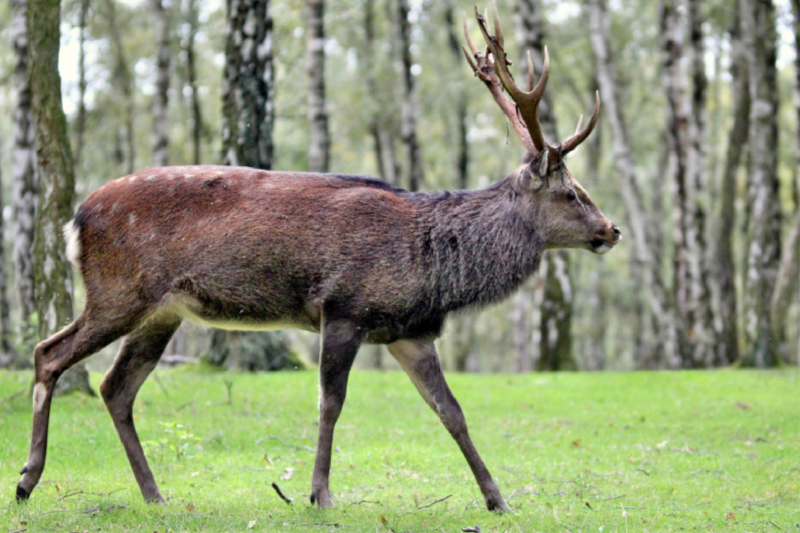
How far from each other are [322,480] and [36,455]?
1927 mm

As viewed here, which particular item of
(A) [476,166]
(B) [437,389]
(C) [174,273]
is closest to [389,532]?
(B) [437,389]

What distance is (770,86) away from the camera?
17531mm

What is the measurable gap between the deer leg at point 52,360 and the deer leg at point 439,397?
1983 mm

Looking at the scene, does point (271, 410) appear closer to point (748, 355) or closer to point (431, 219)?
point (431, 219)

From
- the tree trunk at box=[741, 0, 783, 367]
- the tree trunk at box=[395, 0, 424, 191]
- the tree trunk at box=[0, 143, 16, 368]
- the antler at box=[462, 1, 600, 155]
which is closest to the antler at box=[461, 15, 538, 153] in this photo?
the antler at box=[462, 1, 600, 155]

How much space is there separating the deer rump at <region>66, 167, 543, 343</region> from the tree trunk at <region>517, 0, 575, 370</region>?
10.5 meters

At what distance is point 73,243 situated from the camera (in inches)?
253

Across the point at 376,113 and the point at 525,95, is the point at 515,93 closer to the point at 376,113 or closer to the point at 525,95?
the point at 525,95

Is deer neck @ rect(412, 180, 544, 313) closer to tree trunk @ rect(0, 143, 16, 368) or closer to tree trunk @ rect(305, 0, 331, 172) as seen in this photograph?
tree trunk @ rect(305, 0, 331, 172)

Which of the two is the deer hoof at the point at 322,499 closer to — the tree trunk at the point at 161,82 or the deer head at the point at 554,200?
the deer head at the point at 554,200

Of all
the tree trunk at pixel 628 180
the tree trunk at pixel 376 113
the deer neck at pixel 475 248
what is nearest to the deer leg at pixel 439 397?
the deer neck at pixel 475 248

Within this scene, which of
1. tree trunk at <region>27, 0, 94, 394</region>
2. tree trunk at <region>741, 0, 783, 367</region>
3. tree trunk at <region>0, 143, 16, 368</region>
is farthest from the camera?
tree trunk at <region>741, 0, 783, 367</region>

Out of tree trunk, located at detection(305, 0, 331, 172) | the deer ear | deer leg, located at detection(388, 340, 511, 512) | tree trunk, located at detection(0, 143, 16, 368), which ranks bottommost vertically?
tree trunk, located at detection(0, 143, 16, 368)

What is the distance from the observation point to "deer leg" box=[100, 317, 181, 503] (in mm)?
6602
